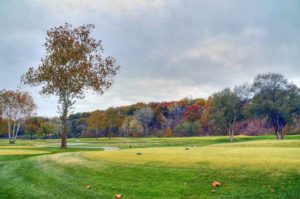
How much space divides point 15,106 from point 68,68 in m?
52.3

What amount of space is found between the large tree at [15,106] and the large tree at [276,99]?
64.6m

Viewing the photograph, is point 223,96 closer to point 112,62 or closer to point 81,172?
point 112,62

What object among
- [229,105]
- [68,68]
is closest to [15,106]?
[68,68]

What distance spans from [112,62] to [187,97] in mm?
107361

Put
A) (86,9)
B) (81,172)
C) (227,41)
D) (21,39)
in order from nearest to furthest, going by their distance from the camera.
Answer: (81,172) → (86,9) → (227,41) → (21,39)

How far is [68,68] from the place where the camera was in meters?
45.2

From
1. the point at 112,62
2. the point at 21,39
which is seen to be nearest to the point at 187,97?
the point at 112,62

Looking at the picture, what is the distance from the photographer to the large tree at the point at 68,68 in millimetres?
44312

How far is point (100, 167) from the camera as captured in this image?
1558 cm

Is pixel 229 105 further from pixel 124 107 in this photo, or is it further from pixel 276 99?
pixel 124 107

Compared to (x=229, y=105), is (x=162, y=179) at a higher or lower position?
lower

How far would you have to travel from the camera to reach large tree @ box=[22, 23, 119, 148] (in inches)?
1745

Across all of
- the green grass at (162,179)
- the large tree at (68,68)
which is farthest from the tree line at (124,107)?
the green grass at (162,179)

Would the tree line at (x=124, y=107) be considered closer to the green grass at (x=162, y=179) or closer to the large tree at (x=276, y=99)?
the large tree at (x=276, y=99)
